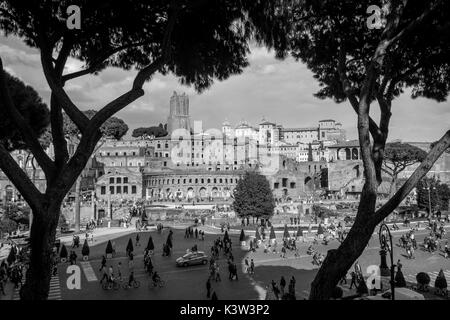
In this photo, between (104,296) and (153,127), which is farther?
(153,127)

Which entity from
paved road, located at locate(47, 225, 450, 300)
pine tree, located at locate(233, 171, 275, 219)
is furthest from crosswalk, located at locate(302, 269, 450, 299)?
pine tree, located at locate(233, 171, 275, 219)

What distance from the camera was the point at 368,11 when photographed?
24.8 feet

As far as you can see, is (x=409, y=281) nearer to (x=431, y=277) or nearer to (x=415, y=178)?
(x=431, y=277)

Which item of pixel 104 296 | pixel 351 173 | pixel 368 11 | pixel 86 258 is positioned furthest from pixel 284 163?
pixel 368 11

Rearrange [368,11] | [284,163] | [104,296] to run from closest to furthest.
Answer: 1. [368,11]
2. [104,296]
3. [284,163]

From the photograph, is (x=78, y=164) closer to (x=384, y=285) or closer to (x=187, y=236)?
(x=384, y=285)

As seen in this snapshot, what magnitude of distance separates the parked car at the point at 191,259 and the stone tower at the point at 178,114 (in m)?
80.0

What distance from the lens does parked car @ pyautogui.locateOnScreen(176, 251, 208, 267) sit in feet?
60.7

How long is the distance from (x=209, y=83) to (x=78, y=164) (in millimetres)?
4427

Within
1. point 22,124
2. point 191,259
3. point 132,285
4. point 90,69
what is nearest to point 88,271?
point 132,285

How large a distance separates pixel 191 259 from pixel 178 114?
82.9 m

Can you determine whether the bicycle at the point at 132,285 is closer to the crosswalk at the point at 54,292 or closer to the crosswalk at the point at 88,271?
the crosswalk at the point at 88,271

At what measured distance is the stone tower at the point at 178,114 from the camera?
98.1m

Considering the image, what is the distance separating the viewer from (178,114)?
326ft
